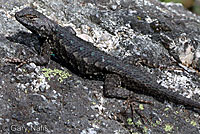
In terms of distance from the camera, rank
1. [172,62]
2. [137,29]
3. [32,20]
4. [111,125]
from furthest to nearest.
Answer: [137,29], [172,62], [32,20], [111,125]

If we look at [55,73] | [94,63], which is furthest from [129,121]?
[55,73]

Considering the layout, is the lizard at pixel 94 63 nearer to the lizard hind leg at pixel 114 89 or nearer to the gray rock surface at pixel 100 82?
the lizard hind leg at pixel 114 89

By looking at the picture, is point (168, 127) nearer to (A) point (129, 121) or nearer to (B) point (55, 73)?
(A) point (129, 121)

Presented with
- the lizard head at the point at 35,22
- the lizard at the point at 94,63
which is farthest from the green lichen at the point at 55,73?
the lizard head at the point at 35,22

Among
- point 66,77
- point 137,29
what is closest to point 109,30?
point 137,29

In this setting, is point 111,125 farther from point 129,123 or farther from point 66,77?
Answer: point 66,77

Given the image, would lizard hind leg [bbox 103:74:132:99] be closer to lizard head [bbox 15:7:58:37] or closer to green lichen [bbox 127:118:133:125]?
green lichen [bbox 127:118:133:125]

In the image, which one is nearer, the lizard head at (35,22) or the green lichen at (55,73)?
the green lichen at (55,73)
